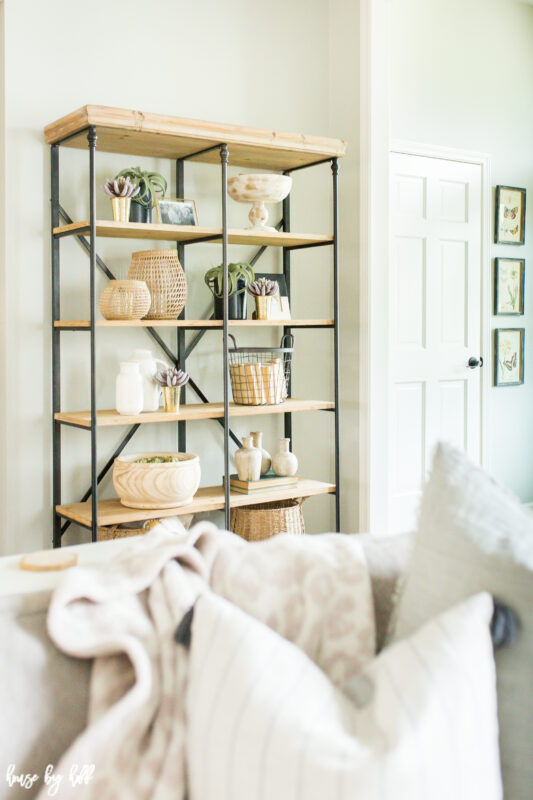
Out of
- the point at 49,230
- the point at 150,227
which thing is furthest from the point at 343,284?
the point at 49,230

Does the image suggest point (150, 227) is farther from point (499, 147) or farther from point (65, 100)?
point (499, 147)

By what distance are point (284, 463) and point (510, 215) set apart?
239 centimetres

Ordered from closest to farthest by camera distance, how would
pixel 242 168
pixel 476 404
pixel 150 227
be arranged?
pixel 150 227
pixel 242 168
pixel 476 404

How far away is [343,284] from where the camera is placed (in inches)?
159

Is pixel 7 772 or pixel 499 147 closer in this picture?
pixel 7 772

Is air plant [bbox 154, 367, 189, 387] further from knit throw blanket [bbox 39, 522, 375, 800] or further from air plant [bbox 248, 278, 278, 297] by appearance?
knit throw blanket [bbox 39, 522, 375, 800]

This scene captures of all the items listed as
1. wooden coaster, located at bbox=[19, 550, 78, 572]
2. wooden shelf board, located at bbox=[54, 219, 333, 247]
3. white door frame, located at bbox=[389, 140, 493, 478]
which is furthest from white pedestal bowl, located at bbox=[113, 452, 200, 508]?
white door frame, located at bbox=[389, 140, 493, 478]

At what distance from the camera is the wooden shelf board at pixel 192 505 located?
3.13m

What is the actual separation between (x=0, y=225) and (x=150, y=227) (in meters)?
0.59

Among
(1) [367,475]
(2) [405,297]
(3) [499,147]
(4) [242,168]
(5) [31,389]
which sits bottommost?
(1) [367,475]

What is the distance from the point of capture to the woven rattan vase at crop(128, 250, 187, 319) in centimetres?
334

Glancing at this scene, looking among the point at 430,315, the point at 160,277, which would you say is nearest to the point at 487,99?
the point at 430,315

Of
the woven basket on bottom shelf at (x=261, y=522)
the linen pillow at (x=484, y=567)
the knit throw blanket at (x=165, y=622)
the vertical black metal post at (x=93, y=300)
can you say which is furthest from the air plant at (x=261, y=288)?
the linen pillow at (x=484, y=567)

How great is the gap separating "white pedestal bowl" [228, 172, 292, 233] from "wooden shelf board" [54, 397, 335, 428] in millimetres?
763
